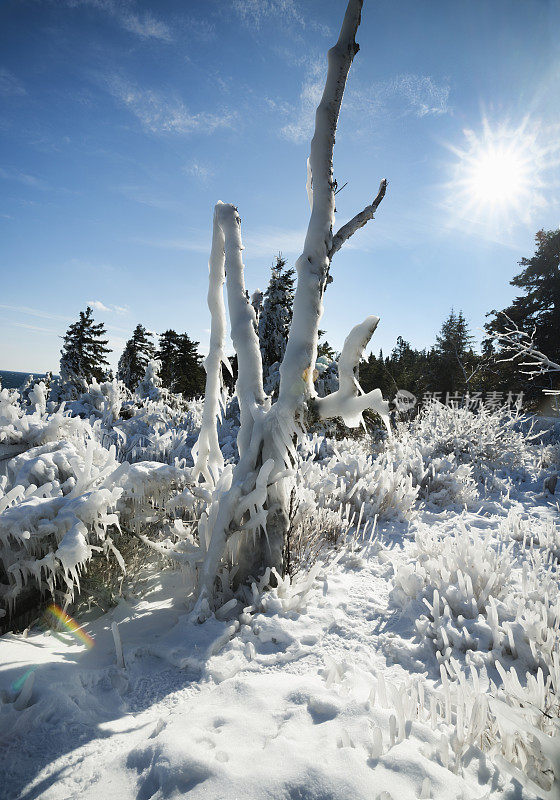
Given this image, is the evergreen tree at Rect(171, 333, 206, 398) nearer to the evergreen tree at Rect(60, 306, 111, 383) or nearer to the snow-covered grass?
the evergreen tree at Rect(60, 306, 111, 383)

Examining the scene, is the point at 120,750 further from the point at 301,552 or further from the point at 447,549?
the point at 447,549

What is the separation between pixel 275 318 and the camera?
12961 millimetres

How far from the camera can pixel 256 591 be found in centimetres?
245

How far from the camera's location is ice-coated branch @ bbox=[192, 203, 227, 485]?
3.38m

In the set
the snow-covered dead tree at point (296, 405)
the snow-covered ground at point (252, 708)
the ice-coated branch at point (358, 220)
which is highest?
the ice-coated branch at point (358, 220)

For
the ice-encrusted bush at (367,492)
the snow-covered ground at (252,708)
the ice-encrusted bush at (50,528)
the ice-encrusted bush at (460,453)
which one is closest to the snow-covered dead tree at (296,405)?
the snow-covered ground at (252,708)

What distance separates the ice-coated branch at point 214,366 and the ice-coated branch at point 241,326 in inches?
11.4

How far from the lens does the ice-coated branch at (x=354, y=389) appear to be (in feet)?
7.32

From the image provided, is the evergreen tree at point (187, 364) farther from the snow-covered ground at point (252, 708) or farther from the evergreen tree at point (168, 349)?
the snow-covered ground at point (252, 708)

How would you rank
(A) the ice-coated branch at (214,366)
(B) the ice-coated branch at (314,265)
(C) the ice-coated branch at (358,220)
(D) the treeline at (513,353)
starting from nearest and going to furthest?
(B) the ice-coated branch at (314,265), (C) the ice-coated branch at (358,220), (A) the ice-coated branch at (214,366), (D) the treeline at (513,353)

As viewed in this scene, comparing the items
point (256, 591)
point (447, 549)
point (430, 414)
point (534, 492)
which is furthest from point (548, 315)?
point (256, 591)

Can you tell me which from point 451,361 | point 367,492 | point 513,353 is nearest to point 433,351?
point 451,361

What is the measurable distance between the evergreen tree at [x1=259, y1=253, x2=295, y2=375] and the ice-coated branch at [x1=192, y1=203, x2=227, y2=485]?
8961mm

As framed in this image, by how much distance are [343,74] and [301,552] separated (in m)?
3.80
